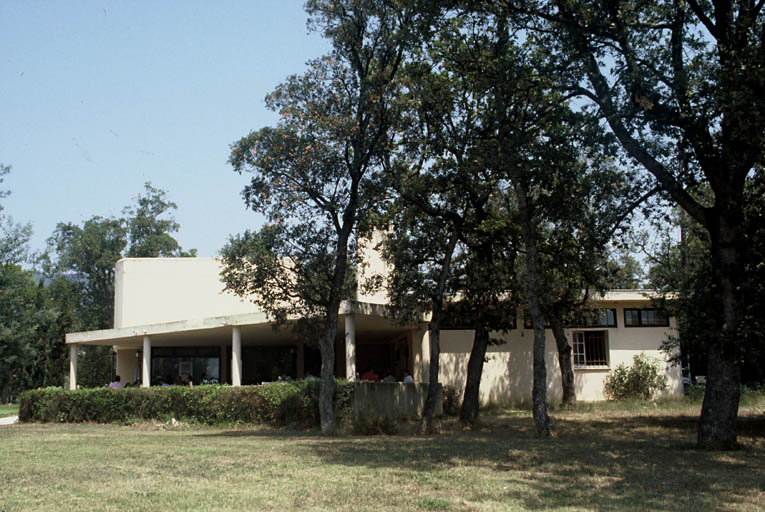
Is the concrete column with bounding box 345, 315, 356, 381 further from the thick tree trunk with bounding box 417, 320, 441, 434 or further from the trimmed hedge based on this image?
the thick tree trunk with bounding box 417, 320, 441, 434

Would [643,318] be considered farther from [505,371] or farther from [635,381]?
[505,371]

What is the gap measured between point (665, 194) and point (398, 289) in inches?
296

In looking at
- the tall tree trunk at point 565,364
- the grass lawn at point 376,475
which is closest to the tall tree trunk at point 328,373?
the grass lawn at point 376,475

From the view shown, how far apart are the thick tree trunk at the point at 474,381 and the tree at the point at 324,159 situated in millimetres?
4341

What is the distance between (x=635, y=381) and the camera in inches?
1049

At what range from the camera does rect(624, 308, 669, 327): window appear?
27.3 m

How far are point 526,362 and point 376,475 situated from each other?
18.1 meters

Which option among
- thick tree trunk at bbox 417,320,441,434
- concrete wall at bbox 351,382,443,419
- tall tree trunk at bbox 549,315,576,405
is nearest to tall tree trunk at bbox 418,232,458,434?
thick tree trunk at bbox 417,320,441,434

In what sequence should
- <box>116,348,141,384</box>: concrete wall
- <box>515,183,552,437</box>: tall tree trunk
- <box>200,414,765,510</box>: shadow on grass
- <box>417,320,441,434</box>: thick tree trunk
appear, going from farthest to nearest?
<box>116,348,141,384</box>: concrete wall → <box>417,320,441,434</box>: thick tree trunk → <box>515,183,552,437</box>: tall tree trunk → <box>200,414,765,510</box>: shadow on grass

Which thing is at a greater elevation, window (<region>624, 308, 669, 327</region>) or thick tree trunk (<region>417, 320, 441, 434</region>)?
window (<region>624, 308, 669, 327</region>)

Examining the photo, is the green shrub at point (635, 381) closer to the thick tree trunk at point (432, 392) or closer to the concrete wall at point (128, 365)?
the thick tree trunk at point (432, 392)

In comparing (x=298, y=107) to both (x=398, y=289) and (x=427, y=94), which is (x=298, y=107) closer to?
(x=427, y=94)

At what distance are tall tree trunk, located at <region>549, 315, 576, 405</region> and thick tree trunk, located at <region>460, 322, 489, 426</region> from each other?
566cm

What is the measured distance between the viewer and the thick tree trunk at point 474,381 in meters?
19.9
